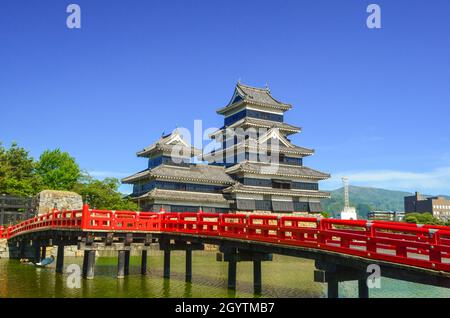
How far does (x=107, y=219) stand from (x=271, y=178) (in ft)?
103

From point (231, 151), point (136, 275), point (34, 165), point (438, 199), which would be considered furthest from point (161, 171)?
point (438, 199)

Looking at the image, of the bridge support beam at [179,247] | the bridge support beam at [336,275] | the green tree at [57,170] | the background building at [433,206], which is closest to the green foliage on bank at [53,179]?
the green tree at [57,170]

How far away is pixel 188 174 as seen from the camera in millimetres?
46719

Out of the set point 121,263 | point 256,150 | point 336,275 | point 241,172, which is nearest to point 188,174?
point 241,172

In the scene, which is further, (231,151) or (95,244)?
(231,151)

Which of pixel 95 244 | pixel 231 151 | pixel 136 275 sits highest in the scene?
pixel 231 151

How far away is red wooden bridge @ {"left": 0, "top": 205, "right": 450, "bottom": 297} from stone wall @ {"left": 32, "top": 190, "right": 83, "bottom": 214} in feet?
18.3

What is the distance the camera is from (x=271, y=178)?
50.1 m

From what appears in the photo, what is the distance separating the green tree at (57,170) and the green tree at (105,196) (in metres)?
4.09

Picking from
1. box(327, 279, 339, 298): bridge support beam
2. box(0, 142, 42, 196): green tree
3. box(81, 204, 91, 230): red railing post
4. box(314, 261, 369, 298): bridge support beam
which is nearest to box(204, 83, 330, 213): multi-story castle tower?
box(0, 142, 42, 196): green tree

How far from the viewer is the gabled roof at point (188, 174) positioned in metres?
44.7

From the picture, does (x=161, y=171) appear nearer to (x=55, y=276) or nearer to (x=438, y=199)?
(x=55, y=276)
